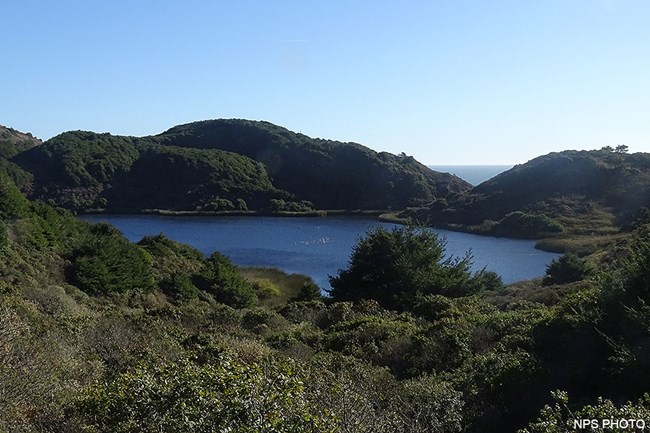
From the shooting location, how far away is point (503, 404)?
24.4ft

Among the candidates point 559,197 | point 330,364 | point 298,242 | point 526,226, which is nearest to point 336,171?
point 559,197

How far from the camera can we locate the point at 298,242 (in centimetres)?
6069

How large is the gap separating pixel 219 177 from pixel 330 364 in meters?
99.3

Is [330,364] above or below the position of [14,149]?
below

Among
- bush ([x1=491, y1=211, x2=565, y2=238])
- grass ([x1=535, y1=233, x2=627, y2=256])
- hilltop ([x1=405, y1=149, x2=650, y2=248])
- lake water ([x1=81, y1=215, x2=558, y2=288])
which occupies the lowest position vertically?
lake water ([x1=81, y1=215, x2=558, y2=288])

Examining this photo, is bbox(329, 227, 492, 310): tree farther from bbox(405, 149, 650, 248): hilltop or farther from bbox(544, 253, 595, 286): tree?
bbox(405, 149, 650, 248): hilltop

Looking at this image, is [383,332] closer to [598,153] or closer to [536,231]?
[536,231]

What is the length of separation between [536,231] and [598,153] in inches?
1270

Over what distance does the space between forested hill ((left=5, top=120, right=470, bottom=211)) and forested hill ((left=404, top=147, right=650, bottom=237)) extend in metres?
17.6

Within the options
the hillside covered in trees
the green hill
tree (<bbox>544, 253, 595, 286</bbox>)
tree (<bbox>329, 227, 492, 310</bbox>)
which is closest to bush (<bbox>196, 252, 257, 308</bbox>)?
tree (<bbox>329, 227, 492, 310</bbox>)

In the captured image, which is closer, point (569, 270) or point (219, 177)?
point (569, 270)

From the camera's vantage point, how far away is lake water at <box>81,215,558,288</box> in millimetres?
46625

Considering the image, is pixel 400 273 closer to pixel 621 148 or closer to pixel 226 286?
pixel 226 286

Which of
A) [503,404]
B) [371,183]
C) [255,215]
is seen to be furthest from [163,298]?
[371,183]
